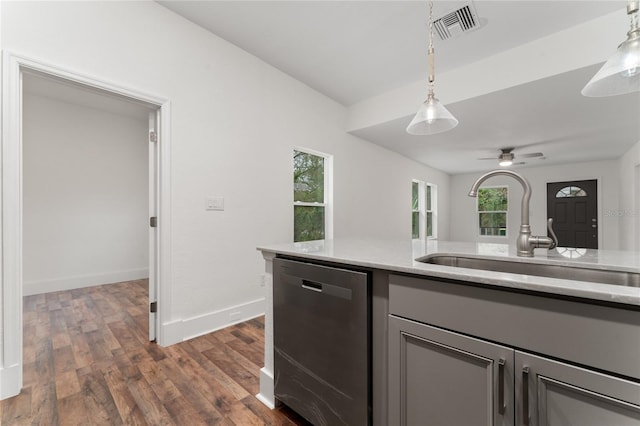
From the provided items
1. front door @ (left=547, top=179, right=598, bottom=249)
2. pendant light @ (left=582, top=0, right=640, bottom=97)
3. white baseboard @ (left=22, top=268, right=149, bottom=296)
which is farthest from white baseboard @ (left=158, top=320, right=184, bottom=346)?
front door @ (left=547, top=179, right=598, bottom=249)

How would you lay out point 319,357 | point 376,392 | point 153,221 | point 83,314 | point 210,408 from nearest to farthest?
point 376,392, point 319,357, point 210,408, point 153,221, point 83,314

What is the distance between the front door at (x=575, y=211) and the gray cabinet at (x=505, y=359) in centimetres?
746

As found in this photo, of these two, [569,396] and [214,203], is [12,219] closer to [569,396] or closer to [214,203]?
[214,203]

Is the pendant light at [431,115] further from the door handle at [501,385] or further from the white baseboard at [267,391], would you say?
the white baseboard at [267,391]

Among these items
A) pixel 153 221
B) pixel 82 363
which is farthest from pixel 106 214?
pixel 82 363

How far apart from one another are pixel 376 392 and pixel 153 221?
2.17 meters

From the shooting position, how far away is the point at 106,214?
4.33m

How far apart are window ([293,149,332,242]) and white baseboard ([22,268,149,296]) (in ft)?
10.0

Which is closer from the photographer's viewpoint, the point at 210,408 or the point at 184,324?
the point at 210,408

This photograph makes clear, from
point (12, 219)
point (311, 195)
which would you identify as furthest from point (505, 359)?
point (311, 195)

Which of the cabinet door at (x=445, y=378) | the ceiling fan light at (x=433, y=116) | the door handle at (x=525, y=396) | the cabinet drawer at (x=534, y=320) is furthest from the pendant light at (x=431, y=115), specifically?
the door handle at (x=525, y=396)

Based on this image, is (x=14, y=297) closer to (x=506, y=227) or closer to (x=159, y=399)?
(x=159, y=399)

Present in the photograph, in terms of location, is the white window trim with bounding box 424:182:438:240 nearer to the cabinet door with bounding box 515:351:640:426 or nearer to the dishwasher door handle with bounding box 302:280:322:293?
the dishwasher door handle with bounding box 302:280:322:293

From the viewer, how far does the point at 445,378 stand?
3.04 ft
